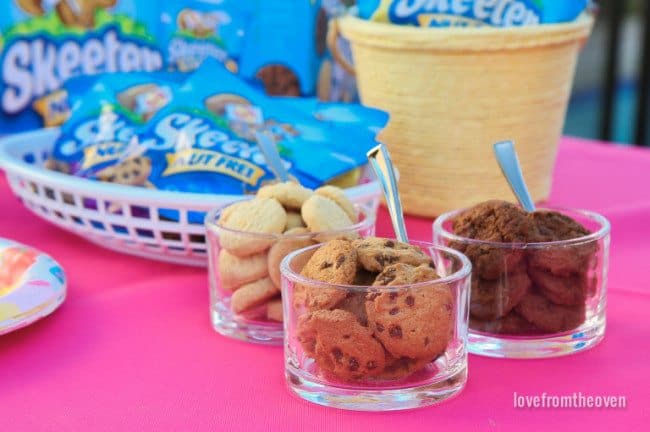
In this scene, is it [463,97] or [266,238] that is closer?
[266,238]

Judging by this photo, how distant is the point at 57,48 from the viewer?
129 centimetres

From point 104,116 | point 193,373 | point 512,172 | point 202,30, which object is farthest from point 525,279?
point 202,30

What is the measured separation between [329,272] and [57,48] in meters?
0.85

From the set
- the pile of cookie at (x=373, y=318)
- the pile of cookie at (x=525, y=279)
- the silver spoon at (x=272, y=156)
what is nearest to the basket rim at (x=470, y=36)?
the silver spoon at (x=272, y=156)

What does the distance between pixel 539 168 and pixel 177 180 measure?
0.43 m

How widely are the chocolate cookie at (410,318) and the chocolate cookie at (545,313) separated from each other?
11cm

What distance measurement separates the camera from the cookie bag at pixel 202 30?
1.24m

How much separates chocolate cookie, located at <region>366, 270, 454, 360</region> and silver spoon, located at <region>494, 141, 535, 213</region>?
195 mm

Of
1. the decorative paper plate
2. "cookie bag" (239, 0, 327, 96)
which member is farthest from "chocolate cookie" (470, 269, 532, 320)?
"cookie bag" (239, 0, 327, 96)

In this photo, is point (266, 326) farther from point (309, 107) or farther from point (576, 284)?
point (309, 107)

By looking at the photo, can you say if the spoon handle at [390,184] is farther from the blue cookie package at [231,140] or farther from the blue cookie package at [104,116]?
the blue cookie package at [104,116]

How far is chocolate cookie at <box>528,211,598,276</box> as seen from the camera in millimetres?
657

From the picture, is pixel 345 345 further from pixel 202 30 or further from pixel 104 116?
pixel 202 30

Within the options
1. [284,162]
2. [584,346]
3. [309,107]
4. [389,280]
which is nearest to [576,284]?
[584,346]
